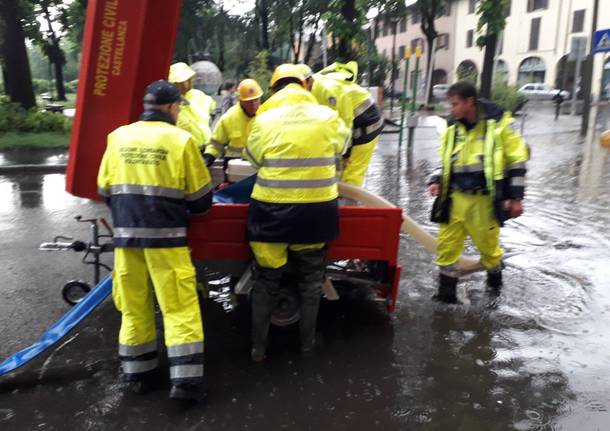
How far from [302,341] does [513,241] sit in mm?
3516

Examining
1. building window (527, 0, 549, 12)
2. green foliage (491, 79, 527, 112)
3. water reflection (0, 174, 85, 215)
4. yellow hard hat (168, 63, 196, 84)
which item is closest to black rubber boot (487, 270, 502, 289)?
yellow hard hat (168, 63, 196, 84)

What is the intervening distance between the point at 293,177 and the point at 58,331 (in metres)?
1.82

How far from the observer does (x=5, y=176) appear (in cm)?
1127

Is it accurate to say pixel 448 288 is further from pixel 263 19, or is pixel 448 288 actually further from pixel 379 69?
pixel 379 69

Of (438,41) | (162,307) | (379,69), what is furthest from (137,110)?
(438,41)

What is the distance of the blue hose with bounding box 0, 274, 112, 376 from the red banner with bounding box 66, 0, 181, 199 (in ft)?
2.29

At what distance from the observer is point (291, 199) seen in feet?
11.1

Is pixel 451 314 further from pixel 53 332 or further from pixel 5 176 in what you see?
pixel 5 176

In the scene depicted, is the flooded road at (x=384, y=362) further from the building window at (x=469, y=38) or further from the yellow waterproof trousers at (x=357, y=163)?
the building window at (x=469, y=38)

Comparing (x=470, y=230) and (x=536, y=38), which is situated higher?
(x=536, y=38)

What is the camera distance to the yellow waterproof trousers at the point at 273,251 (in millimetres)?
3484

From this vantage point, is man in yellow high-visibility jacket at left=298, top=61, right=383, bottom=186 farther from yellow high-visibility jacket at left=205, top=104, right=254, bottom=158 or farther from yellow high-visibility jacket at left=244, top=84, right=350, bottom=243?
yellow high-visibility jacket at left=244, top=84, right=350, bottom=243

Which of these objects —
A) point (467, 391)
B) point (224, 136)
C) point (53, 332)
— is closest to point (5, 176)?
point (224, 136)

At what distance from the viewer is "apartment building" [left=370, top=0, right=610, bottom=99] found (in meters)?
41.2
